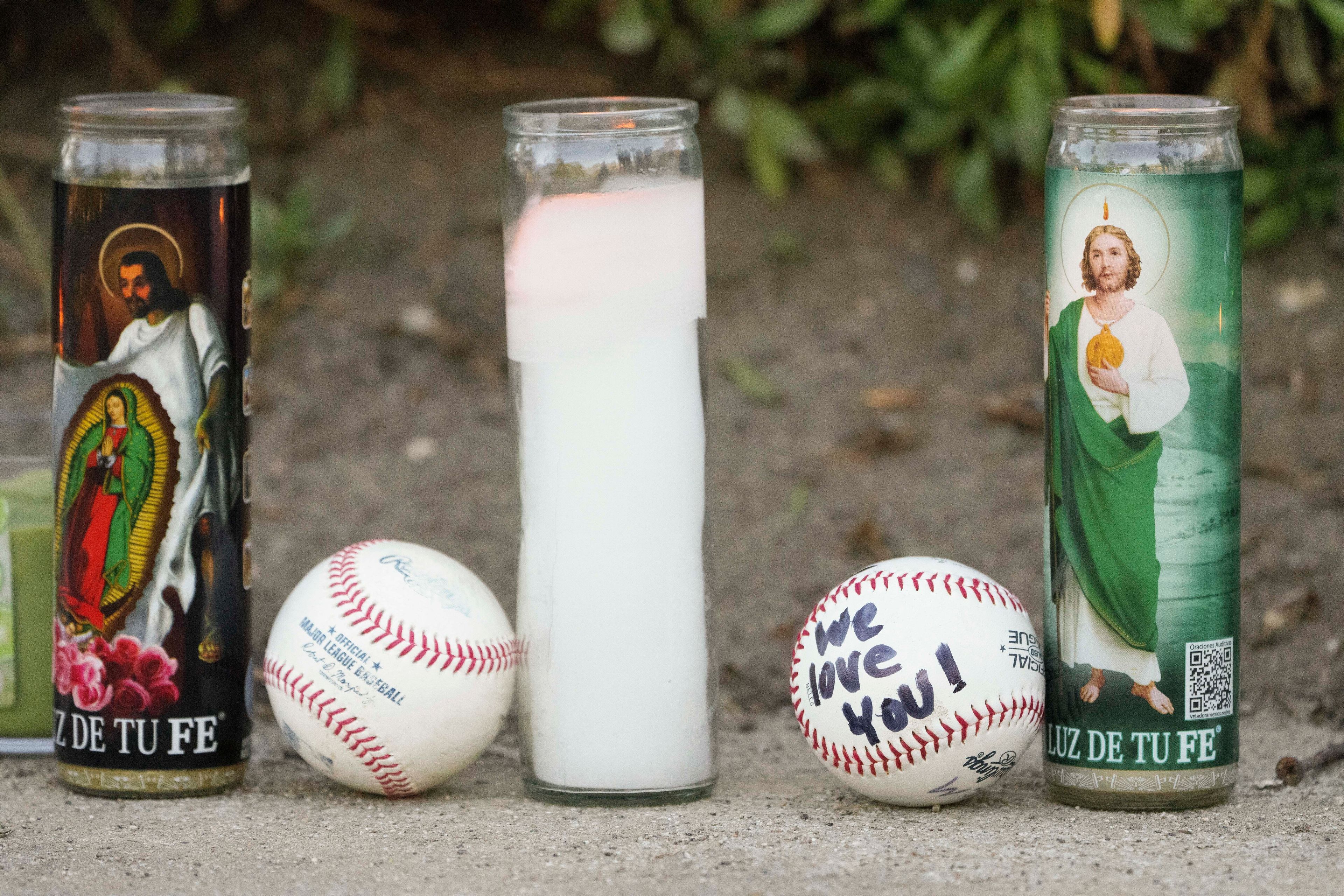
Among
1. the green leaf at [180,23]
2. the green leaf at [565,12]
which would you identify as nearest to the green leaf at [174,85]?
the green leaf at [180,23]

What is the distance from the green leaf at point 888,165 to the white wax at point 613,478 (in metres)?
2.80

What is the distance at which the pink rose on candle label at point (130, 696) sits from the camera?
10.4ft

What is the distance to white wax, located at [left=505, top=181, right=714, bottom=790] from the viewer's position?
120 inches

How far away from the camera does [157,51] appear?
242 inches

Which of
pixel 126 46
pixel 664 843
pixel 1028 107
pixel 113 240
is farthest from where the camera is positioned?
pixel 126 46

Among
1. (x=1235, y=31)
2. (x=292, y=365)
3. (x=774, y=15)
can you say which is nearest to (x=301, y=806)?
(x=292, y=365)

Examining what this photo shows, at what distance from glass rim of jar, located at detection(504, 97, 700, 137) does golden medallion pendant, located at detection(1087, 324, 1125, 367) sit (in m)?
0.83

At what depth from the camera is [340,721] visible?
10.0 ft

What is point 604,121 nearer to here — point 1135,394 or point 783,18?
point 1135,394

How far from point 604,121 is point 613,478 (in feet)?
2.14

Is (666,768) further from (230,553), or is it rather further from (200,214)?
(200,214)

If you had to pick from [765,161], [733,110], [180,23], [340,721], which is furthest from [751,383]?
[340,721]
